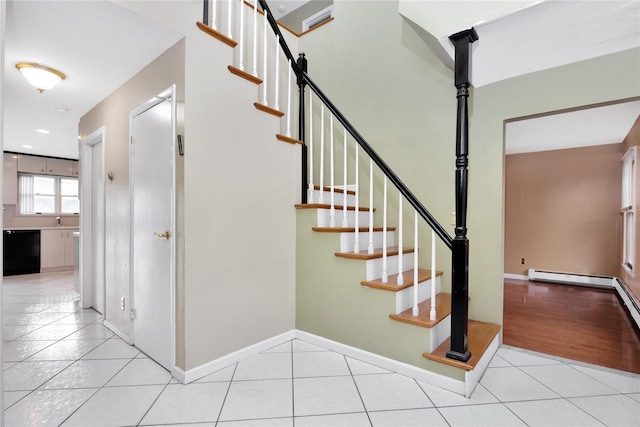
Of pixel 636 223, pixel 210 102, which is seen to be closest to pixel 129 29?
pixel 210 102

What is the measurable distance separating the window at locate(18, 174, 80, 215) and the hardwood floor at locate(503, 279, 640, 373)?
338 inches

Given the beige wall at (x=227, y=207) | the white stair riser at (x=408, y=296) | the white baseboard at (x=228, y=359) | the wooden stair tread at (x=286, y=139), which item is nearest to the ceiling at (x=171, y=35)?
the beige wall at (x=227, y=207)

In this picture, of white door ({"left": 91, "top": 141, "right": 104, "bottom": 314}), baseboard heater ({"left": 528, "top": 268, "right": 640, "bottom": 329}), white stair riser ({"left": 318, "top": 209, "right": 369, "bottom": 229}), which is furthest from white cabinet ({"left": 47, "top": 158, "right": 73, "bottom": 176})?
baseboard heater ({"left": 528, "top": 268, "right": 640, "bottom": 329})

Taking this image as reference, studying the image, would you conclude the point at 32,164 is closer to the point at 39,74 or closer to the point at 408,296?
the point at 39,74

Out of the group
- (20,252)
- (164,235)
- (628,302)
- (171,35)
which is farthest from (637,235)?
(20,252)

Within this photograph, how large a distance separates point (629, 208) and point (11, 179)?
11201mm

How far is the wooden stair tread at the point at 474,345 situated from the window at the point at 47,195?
7893mm

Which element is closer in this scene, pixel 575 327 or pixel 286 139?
pixel 286 139

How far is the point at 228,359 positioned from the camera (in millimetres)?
2285

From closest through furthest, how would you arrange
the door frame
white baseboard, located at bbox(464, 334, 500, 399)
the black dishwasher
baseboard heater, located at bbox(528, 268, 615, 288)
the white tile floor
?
the white tile floor → white baseboard, located at bbox(464, 334, 500, 399) → the door frame → baseboard heater, located at bbox(528, 268, 615, 288) → the black dishwasher

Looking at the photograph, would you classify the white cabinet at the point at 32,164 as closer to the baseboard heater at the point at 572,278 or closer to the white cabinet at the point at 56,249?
the white cabinet at the point at 56,249

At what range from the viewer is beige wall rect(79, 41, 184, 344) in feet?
8.18

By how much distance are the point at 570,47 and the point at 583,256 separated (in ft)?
15.5

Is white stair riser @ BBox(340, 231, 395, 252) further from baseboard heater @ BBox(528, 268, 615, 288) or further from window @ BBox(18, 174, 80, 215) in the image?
window @ BBox(18, 174, 80, 215)
